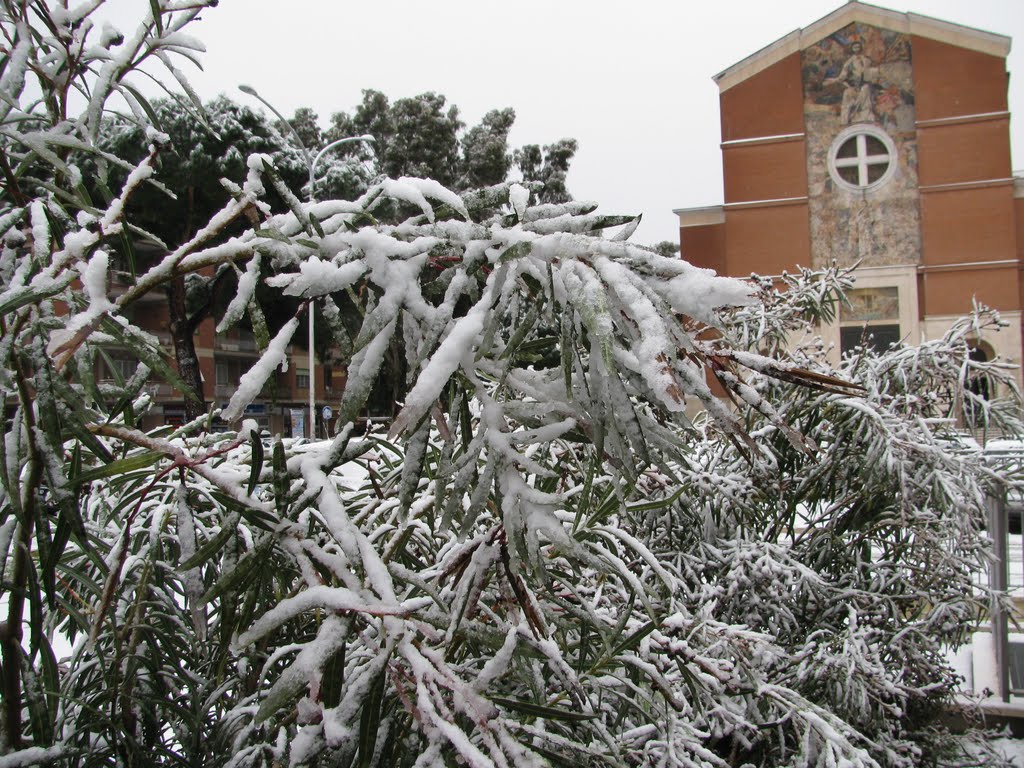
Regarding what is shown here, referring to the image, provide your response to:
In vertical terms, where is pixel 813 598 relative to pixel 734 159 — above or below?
below

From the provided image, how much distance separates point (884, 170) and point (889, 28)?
13.0 ft

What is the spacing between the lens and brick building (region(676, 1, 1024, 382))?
1948 cm

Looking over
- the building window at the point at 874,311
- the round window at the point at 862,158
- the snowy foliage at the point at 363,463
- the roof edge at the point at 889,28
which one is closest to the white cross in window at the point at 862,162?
the round window at the point at 862,158

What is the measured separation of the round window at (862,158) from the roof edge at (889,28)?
274 centimetres

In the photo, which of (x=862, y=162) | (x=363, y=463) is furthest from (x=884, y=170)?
(x=363, y=463)

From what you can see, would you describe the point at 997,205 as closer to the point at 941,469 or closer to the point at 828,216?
the point at 828,216

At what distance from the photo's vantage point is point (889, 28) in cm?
2038

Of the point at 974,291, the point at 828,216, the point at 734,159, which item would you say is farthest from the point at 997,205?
the point at 734,159

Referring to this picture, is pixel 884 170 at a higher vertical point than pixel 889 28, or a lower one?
lower

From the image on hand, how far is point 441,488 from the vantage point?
2.66ft

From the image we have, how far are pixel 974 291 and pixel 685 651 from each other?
70.7 feet

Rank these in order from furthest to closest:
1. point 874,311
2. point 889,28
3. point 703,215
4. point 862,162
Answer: point 703,215, point 889,28, point 862,162, point 874,311

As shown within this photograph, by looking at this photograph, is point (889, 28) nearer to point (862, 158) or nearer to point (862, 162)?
point (862, 158)

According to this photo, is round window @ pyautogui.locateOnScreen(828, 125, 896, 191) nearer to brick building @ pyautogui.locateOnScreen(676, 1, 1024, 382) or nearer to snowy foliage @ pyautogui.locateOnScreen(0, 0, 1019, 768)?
brick building @ pyautogui.locateOnScreen(676, 1, 1024, 382)
